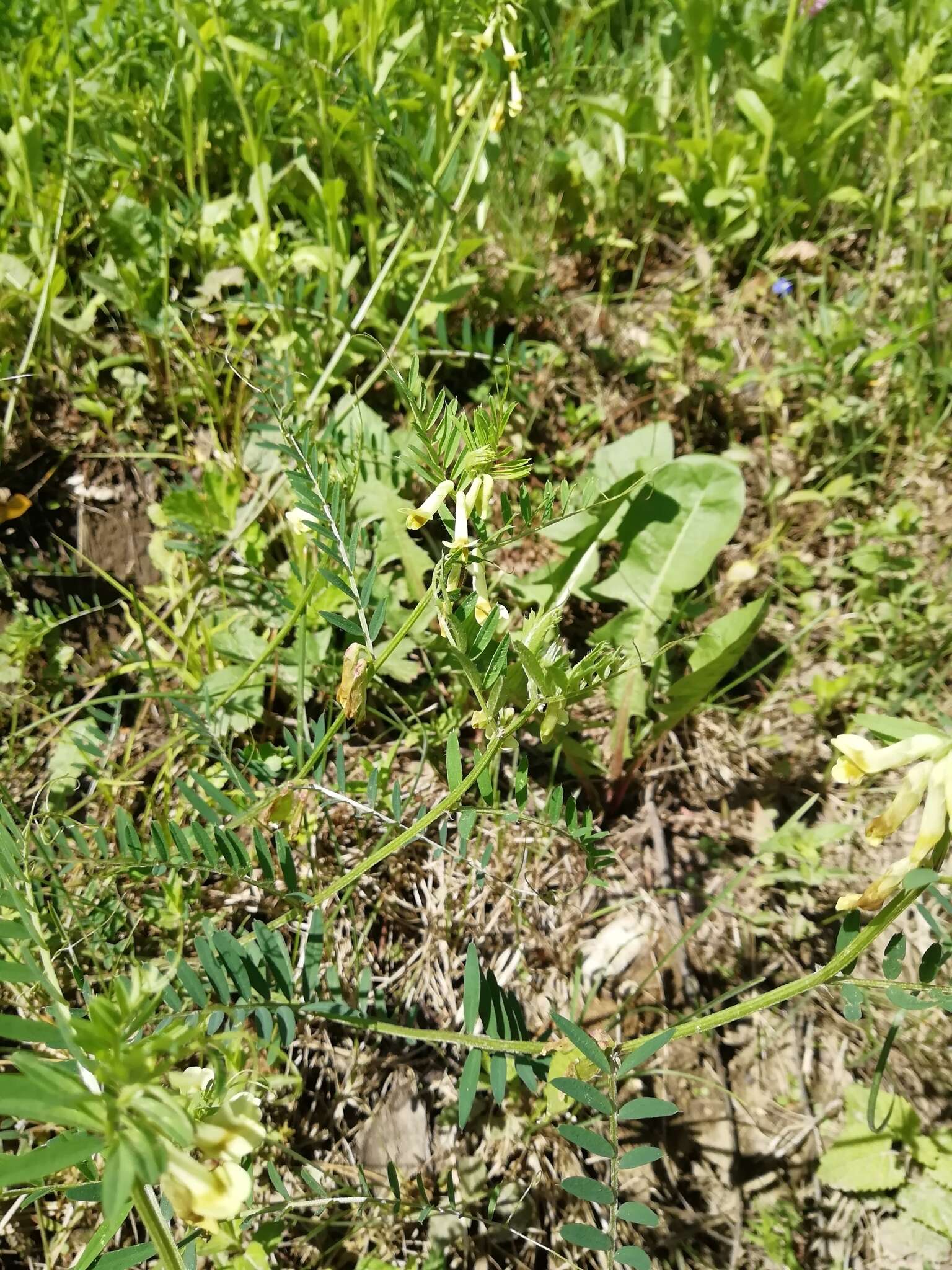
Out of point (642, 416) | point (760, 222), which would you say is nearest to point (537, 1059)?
point (642, 416)

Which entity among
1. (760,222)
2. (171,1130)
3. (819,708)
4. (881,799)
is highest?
(760,222)

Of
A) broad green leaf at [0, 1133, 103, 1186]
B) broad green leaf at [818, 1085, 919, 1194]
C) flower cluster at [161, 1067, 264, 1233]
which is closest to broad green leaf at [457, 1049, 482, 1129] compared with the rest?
flower cluster at [161, 1067, 264, 1233]

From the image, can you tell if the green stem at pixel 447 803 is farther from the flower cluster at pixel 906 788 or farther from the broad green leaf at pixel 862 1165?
the broad green leaf at pixel 862 1165

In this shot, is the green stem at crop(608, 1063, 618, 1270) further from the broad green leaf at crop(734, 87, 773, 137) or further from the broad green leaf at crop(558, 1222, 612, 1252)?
the broad green leaf at crop(734, 87, 773, 137)

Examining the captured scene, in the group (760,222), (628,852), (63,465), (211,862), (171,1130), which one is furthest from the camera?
(760,222)

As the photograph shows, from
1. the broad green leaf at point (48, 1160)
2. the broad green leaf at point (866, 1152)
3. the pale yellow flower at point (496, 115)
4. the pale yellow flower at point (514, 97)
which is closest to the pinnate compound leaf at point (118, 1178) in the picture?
the broad green leaf at point (48, 1160)

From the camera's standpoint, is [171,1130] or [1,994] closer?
[171,1130]

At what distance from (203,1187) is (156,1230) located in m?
0.16

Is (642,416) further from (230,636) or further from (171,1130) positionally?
(171,1130)

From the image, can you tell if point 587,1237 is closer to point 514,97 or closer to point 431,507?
point 431,507

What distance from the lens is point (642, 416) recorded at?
2.51 metres

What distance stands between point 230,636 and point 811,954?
135 centimetres

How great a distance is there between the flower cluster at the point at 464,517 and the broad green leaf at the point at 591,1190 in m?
0.58

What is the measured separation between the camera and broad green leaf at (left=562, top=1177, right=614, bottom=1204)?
0.92 metres
